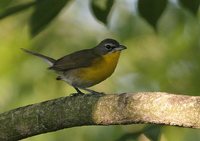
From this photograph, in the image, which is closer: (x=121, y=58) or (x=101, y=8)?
(x=101, y=8)

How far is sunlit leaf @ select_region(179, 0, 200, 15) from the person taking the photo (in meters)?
3.23

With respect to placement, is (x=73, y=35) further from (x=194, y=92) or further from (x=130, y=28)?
(x=194, y=92)

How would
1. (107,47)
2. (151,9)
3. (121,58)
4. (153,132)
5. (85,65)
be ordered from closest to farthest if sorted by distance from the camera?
(153,132) < (151,9) < (85,65) < (107,47) < (121,58)

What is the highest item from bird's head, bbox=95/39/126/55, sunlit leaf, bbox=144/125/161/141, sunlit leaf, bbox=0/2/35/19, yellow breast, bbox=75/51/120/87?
sunlit leaf, bbox=0/2/35/19

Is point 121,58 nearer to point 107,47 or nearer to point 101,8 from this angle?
point 107,47

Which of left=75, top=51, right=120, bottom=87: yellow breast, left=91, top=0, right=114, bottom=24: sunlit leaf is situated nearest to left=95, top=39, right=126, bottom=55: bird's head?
left=75, top=51, right=120, bottom=87: yellow breast

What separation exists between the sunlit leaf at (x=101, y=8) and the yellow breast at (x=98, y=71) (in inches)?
65.4

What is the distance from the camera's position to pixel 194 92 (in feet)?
16.1

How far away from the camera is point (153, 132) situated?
2.96m

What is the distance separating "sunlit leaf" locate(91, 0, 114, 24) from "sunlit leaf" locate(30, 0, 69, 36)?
27cm

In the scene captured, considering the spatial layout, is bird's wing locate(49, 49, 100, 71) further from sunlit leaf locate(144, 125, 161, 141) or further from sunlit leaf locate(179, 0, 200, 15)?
sunlit leaf locate(144, 125, 161, 141)

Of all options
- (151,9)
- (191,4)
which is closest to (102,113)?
(151,9)

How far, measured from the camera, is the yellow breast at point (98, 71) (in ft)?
16.8

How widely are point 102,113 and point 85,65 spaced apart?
7.59 ft
